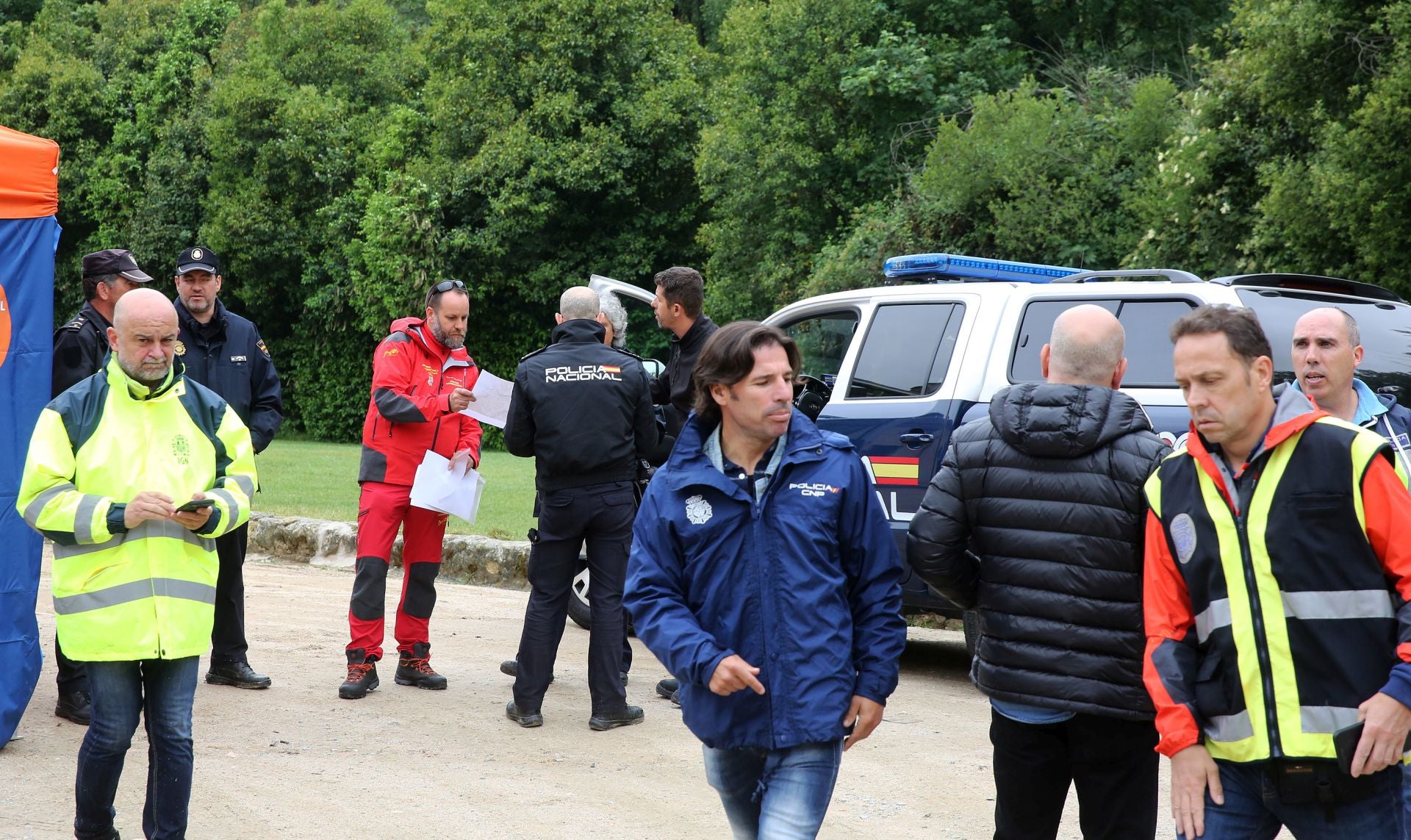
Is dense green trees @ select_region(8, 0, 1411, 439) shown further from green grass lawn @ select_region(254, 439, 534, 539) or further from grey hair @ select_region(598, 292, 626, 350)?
grey hair @ select_region(598, 292, 626, 350)

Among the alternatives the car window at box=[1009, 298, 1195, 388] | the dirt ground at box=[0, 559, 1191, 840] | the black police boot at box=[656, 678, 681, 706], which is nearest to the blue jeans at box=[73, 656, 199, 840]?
the dirt ground at box=[0, 559, 1191, 840]

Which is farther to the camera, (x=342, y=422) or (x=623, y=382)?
(x=342, y=422)

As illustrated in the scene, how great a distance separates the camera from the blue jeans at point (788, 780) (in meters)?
3.18

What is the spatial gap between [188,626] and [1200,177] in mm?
11401

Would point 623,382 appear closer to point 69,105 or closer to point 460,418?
point 460,418

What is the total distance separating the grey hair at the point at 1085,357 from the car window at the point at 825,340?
174 inches

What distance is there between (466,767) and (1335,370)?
12.8ft

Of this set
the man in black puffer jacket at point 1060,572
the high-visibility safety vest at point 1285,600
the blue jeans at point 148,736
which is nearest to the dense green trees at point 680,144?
the man in black puffer jacket at point 1060,572

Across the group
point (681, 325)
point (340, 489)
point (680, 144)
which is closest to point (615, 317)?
point (681, 325)

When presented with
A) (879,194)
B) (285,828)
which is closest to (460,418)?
(285,828)

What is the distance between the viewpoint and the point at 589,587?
21.7 feet

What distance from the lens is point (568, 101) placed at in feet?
84.3

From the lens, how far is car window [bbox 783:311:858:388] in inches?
321

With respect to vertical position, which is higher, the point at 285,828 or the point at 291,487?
the point at 285,828
